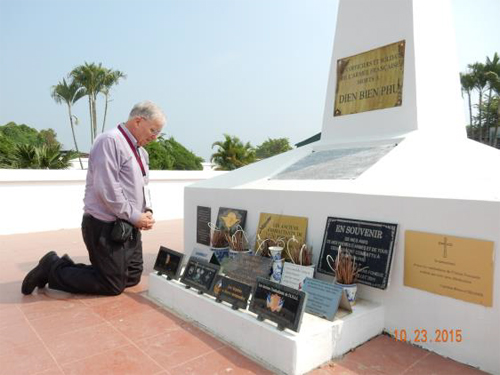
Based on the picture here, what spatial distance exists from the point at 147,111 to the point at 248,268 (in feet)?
5.37

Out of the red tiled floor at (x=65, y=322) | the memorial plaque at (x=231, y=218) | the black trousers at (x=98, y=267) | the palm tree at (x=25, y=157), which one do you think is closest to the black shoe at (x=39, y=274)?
the black trousers at (x=98, y=267)

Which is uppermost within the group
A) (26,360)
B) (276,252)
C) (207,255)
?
(276,252)

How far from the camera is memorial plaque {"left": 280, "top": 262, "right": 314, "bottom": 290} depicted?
9.04 feet

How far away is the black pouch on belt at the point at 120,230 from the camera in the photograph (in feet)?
10.4

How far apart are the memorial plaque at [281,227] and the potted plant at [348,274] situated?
0.50 meters

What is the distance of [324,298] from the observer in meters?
2.40

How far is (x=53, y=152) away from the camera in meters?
11.1

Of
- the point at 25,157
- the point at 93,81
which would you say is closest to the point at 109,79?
the point at 93,81

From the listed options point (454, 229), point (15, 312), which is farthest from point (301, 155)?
point (15, 312)

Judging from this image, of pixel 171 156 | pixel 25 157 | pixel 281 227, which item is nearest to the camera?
pixel 281 227

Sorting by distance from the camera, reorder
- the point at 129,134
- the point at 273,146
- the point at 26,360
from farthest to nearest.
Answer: the point at 273,146 → the point at 129,134 → the point at 26,360

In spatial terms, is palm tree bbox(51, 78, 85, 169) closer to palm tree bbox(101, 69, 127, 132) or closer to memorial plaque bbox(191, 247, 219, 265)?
palm tree bbox(101, 69, 127, 132)

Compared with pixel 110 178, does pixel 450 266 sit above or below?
below

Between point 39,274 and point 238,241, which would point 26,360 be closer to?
point 39,274
